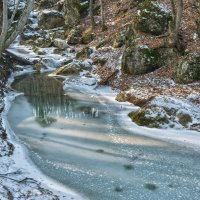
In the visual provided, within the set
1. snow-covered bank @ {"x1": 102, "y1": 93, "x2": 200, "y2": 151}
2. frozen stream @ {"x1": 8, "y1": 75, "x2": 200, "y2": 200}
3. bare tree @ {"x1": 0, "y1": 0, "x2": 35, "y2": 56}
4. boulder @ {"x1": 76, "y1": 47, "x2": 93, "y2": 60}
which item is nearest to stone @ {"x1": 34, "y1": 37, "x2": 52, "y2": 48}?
boulder @ {"x1": 76, "y1": 47, "x2": 93, "y2": 60}

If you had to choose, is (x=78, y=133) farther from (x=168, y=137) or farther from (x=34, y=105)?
(x=34, y=105)

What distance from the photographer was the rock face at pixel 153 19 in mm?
25938

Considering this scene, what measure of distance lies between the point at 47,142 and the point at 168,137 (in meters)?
5.50

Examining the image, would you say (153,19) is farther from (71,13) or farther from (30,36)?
(30,36)

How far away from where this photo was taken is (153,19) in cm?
2614

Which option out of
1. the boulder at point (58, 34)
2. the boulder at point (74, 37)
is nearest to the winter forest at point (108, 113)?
the boulder at point (74, 37)

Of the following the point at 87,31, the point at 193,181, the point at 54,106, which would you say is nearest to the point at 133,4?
the point at 87,31

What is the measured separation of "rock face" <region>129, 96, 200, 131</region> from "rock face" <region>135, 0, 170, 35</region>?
387 inches

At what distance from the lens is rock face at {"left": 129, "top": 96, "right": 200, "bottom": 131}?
53.1 ft

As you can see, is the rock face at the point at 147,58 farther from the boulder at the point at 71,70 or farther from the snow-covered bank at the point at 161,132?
the boulder at the point at 71,70

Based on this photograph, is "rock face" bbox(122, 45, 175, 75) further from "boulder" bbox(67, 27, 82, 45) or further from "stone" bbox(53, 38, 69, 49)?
"stone" bbox(53, 38, 69, 49)

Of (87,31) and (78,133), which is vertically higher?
(87,31)

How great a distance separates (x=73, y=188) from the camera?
11219 millimetres

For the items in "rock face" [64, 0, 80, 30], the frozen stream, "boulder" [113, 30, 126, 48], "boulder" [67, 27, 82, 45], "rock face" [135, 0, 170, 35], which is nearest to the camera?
the frozen stream
